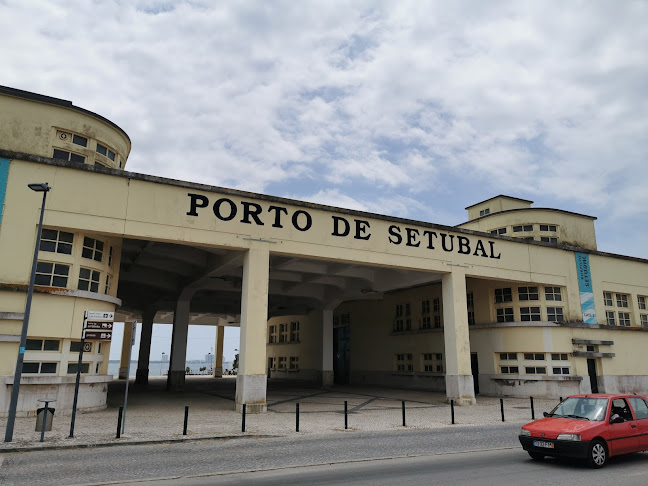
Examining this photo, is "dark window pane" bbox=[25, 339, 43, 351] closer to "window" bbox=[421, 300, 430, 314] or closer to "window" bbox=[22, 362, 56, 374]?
"window" bbox=[22, 362, 56, 374]

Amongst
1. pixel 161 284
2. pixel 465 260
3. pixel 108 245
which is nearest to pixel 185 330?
pixel 161 284

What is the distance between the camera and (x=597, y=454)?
10.0 metres

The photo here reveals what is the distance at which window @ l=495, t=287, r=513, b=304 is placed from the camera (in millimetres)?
29394

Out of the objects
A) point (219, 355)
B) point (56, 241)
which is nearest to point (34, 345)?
point (56, 241)

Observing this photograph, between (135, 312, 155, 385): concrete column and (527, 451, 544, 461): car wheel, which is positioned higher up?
(135, 312, 155, 385): concrete column

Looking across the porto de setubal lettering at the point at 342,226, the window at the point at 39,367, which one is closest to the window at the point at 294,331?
the porto de setubal lettering at the point at 342,226

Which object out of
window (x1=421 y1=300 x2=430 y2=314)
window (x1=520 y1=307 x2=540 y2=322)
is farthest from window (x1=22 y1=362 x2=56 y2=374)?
window (x1=421 y1=300 x2=430 y2=314)

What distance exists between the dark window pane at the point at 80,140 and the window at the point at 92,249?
187 inches

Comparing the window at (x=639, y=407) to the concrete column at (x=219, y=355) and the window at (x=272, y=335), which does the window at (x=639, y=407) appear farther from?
the concrete column at (x=219, y=355)

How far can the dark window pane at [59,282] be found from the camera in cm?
1750

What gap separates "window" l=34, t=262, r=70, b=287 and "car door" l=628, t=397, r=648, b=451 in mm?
17902

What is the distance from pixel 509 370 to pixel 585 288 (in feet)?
23.0

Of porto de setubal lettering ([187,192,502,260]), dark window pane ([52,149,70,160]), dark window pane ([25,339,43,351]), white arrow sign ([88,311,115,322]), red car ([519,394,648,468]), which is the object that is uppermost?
dark window pane ([52,149,70,160])

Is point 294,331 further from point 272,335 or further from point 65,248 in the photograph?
point 65,248
